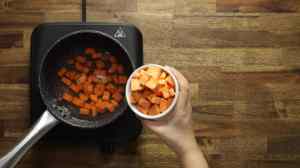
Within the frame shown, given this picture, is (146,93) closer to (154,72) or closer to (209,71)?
(154,72)

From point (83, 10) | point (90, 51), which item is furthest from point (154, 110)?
point (83, 10)

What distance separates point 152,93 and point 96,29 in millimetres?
275

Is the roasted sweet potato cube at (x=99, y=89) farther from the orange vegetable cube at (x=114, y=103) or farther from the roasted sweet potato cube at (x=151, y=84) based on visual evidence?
the roasted sweet potato cube at (x=151, y=84)

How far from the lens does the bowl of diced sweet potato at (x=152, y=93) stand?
0.83 m

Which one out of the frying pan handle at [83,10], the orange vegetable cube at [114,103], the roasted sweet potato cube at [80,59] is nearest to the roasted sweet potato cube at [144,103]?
the orange vegetable cube at [114,103]

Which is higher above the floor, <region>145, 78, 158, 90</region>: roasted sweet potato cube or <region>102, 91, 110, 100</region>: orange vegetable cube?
<region>145, 78, 158, 90</region>: roasted sweet potato cube

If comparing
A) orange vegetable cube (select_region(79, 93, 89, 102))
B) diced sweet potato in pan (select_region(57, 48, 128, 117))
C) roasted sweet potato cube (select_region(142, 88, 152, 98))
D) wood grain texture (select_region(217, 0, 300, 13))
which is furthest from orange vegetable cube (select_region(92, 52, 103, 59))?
wood grain texture (select_region(217, 0, 300, 13))

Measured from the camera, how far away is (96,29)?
1.01 meters

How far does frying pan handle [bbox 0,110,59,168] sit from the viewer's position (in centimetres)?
81

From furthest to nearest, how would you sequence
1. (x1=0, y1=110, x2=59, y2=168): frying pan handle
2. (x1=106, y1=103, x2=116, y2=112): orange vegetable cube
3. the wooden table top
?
the wooden table top
(x1=106, y1=103, x2=116, y2=112): orange vegetable cube
(x1=0, y1=110, x2=59, y2=168): frying pan handle

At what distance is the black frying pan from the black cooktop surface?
1.7 inches

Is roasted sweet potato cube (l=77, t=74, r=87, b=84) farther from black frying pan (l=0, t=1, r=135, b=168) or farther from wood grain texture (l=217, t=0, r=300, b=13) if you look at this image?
wood grain texture (l=217, t=0, r=300, b=13)

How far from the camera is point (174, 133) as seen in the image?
856 mm

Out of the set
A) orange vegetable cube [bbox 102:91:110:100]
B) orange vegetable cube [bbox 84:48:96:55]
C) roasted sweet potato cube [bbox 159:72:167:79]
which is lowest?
orange vegetable cube [bbox 102:91:110:100]
